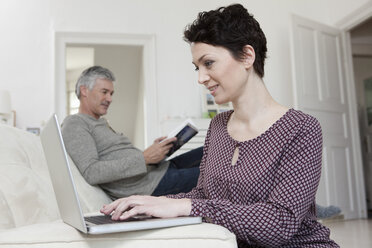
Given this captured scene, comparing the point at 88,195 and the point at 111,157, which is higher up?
the point at 111,157

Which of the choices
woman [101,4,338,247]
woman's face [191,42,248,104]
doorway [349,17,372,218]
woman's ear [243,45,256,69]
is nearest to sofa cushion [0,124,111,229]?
woman [101,4,338,247]

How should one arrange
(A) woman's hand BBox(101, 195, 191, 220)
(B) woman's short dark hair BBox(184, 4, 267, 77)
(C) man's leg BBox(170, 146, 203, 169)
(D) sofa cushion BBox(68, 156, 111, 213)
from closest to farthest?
(A) woman's hand BBox(101, 195, 191, 220) < (B) woman's short dark hair BBox(184, 4, 267, 77) < (D) sofa cushion BBox(68, 156, 111, 213) < (C) man's leg BBox(170, 146, 203, 169)

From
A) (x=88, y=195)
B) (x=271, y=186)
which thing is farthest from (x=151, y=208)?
(x=88, y=195)

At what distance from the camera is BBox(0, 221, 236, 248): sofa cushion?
2.50ft

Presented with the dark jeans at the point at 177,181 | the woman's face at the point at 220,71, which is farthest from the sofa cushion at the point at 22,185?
the dark jeans at the point at 177,181

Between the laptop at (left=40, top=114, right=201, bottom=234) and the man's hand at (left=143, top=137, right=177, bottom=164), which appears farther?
the man's hand at (left=143, top=137, right=177, bottom=164)

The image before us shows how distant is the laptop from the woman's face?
461 mm

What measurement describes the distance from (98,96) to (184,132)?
62 cm

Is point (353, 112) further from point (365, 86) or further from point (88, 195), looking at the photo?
point (88, 195)

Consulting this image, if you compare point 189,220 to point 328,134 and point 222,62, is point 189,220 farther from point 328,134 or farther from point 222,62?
point 328,134

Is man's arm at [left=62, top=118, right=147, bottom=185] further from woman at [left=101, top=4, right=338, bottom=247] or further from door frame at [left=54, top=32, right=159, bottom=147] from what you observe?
door frame at [left=54, top=32, right=159, bottom=147]

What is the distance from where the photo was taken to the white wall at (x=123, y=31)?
169 inches

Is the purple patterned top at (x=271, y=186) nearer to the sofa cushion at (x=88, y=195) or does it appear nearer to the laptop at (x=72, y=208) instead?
the laptop at (x=72, y=208)

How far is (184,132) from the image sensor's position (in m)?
2.34
